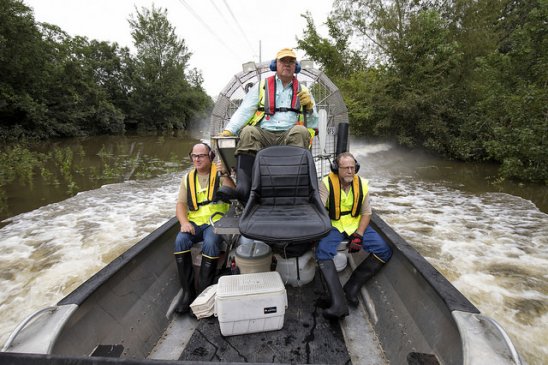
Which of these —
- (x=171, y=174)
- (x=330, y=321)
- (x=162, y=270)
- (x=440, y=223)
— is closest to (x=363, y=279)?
(x=330, y=321)

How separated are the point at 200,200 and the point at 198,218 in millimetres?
161

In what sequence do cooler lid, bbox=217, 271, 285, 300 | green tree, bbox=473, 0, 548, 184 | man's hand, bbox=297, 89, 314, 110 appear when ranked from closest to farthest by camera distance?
1. cooler lid, bbox=217, 271, 285, 300
2. man's hand, bbox=297, 89, 314, 110
3. green tree, bbox=473, 0, 548, 184

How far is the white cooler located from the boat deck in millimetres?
93

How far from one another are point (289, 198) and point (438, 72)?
11.1m

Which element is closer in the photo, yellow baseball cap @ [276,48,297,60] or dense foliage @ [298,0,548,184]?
yellow baseball cap @ [276,48,297,60]

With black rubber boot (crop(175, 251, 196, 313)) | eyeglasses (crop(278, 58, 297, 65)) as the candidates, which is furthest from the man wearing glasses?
eyeglasses (crop(278, 58, 297, 65))

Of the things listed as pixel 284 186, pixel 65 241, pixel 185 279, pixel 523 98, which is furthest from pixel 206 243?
pixel 523 98

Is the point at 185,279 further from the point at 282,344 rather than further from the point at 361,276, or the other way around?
the point at 361,276

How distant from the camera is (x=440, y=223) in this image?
4766mm

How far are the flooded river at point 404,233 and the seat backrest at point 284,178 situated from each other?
6.96ft

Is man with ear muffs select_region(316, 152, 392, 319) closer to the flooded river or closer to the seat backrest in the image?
the seat backrest

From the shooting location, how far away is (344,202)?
241 cm

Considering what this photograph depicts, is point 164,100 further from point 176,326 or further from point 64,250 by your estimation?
point 176,326

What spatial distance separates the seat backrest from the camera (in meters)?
2.20
